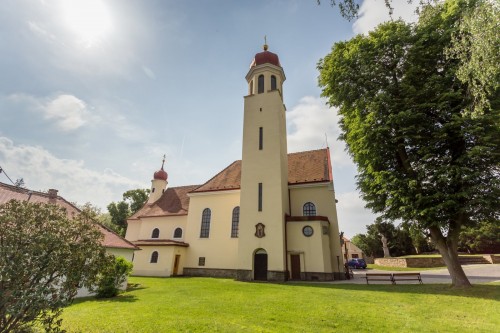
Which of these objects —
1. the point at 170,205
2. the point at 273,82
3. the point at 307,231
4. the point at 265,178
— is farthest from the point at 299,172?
the point at 170,205

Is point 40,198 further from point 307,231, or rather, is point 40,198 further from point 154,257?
point 307,231

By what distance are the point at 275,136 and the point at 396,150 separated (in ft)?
35.4

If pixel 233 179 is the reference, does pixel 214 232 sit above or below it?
below

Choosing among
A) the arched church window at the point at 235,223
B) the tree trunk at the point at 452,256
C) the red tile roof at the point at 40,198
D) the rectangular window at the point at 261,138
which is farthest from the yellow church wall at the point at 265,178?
the tree trunk at the point at 452,256

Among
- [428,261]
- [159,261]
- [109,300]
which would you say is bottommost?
[109,300]

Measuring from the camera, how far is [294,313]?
888cm

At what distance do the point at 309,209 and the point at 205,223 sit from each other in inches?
431

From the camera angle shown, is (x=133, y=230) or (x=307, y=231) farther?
(x=133, y=230)

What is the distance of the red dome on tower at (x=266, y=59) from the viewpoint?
26.0 metres

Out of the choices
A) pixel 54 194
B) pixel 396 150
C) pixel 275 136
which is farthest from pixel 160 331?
pixel 275 136

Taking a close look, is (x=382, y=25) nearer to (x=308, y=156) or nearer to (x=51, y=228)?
(x=308, y=156)

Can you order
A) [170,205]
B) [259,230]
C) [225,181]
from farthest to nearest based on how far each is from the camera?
[170,205] < [225,181] < [259,230]

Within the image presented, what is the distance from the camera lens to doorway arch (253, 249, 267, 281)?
20219 mm

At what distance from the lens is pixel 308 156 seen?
91.1 ft
